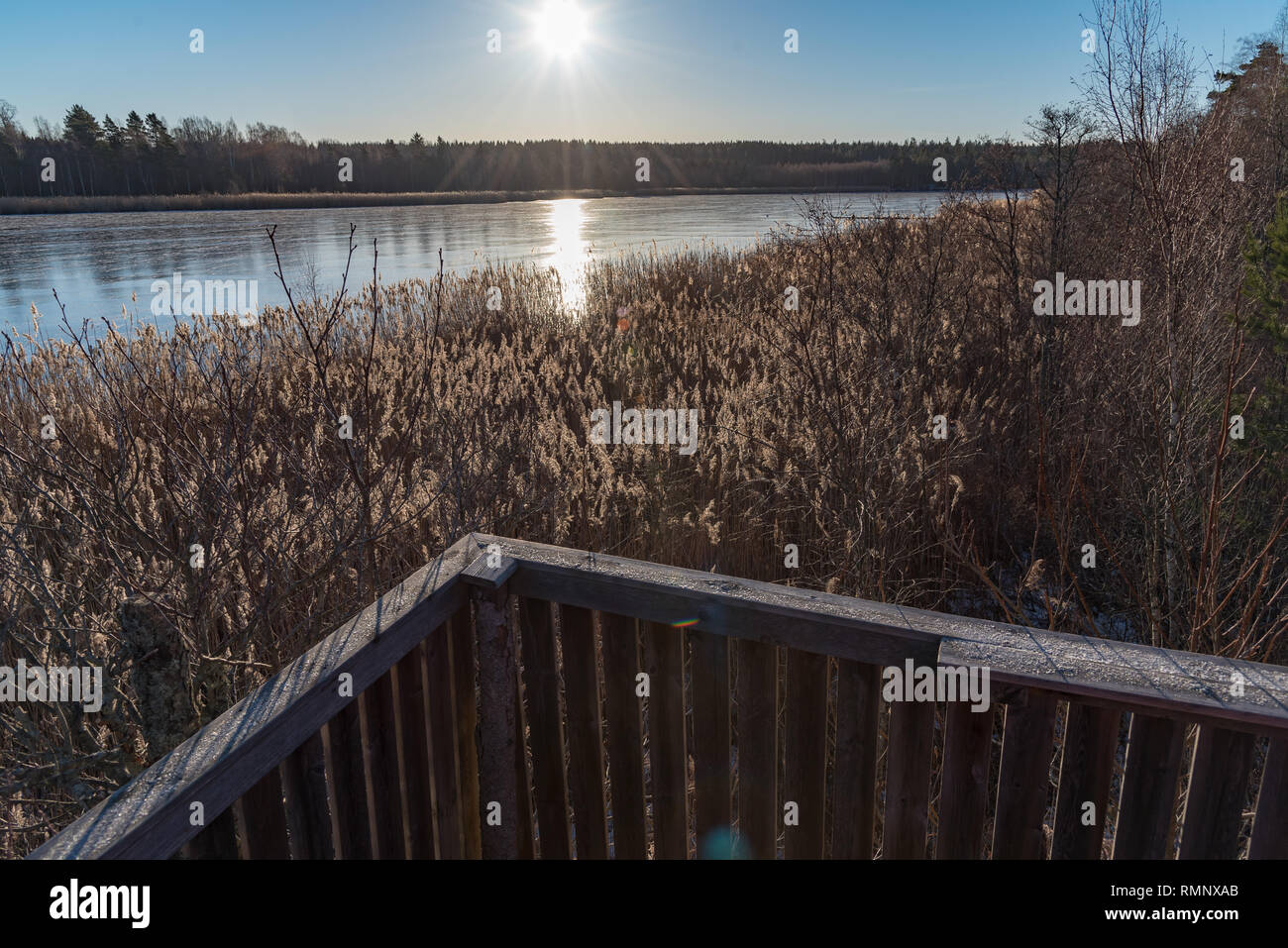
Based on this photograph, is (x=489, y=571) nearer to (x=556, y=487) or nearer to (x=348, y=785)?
(x=348, y=785)

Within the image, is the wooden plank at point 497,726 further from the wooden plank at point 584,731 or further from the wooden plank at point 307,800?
the wooden plank at point 307,800

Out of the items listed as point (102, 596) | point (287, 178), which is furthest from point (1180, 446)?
point (287, 178)

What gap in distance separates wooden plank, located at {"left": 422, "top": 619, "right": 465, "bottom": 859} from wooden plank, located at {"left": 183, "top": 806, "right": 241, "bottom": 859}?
0.65 metres

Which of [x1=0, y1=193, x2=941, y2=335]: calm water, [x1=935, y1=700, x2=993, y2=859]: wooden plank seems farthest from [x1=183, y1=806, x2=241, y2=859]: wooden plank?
[x1=0, y1=193, x2=941, y2=335]: calm water

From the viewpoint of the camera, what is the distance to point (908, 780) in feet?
6.01

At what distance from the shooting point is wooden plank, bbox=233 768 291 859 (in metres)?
1.51

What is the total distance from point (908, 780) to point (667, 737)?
599 mm

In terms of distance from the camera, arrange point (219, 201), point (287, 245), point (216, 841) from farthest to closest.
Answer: point (219, 201) → point (287, 245) → point (216, 841)

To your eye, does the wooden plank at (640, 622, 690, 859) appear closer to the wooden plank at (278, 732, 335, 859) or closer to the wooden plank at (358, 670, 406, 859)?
the wooden plank at (358, 670, 406, 859)

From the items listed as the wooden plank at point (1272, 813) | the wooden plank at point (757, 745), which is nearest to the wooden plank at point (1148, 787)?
the wooden plank at point (1272, 813)

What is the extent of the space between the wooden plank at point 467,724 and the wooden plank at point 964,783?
123cm

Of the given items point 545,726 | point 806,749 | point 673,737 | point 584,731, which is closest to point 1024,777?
point 806,749

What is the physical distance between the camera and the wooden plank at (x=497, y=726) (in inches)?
86.2
